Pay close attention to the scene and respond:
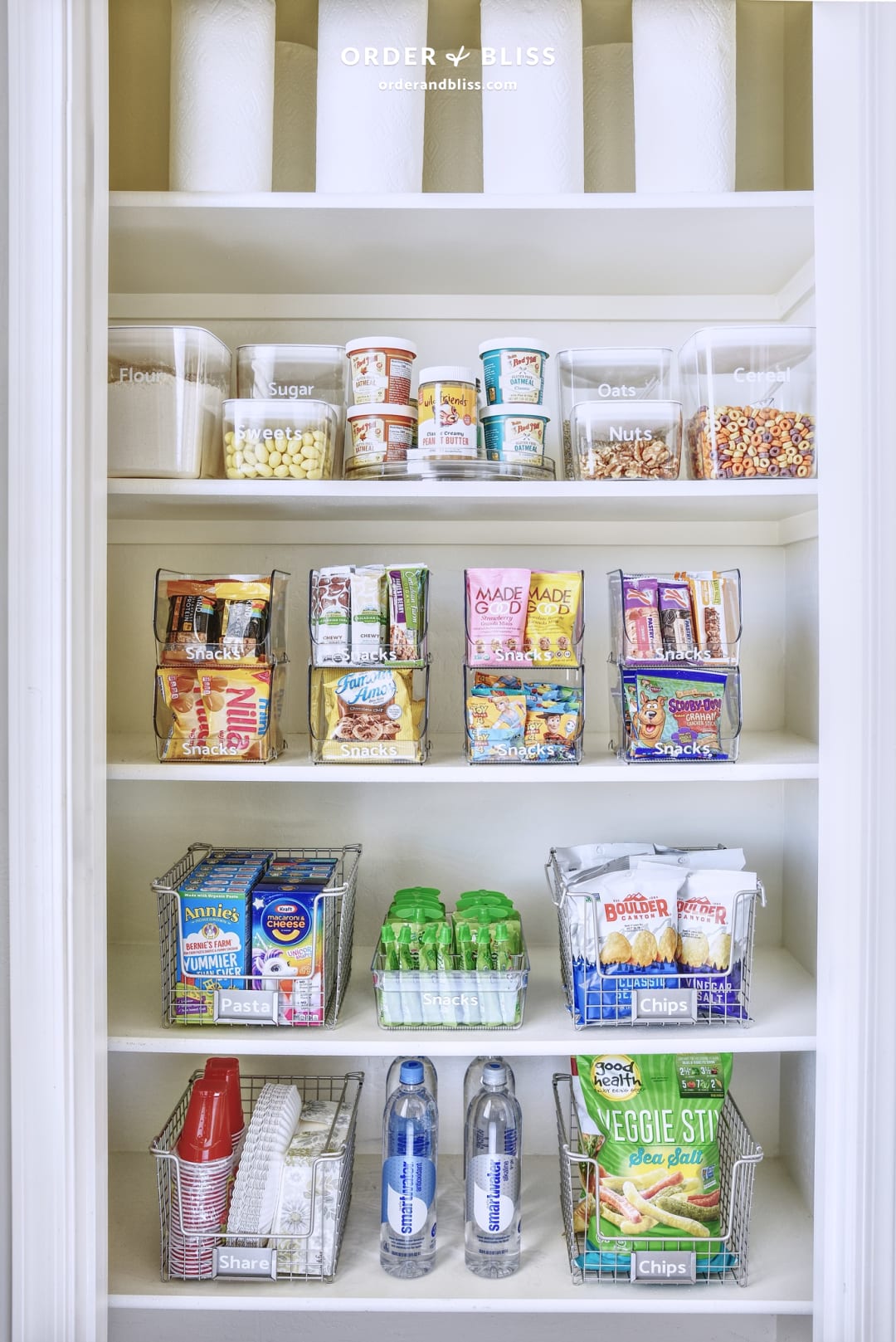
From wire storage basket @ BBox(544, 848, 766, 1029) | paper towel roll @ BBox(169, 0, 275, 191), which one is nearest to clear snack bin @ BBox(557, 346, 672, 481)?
paper towel roll @ BBox(169, 0, 275, 191)

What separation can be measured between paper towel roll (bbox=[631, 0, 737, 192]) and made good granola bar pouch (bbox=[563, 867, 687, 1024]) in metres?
0.98

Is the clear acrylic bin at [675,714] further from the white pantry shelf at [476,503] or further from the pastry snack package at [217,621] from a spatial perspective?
the pastry snack package at [217,621]

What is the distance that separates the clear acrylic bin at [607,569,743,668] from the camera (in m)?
1.38

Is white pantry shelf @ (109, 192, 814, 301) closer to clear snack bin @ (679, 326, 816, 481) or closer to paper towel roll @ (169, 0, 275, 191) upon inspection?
paper towel roll @ (169, 0, 275, 191)

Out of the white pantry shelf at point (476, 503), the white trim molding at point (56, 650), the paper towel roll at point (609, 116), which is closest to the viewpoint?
the white trim molding at point (56, 650)

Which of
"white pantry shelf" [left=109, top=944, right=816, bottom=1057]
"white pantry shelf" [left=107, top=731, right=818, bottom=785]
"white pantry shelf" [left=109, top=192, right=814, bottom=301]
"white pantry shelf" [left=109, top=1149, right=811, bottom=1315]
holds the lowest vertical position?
"white pantry shelf" [left=109, top=1149, right=811, bottom=1315]

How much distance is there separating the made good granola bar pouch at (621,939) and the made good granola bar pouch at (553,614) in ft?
1.05

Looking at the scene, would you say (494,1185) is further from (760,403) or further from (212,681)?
(760,403)

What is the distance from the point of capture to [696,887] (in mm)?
1387

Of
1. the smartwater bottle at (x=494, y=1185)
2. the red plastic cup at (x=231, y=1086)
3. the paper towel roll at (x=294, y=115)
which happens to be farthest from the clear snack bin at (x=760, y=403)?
the red plastic cup at (x=231, y=1086)

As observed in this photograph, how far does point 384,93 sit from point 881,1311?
68.5 inches

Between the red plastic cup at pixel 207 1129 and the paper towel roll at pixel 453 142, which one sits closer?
the red plastic cup at pixel 207 1129

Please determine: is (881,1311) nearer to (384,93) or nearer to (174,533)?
(174,533)

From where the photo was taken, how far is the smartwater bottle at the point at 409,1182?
4.48 feet
